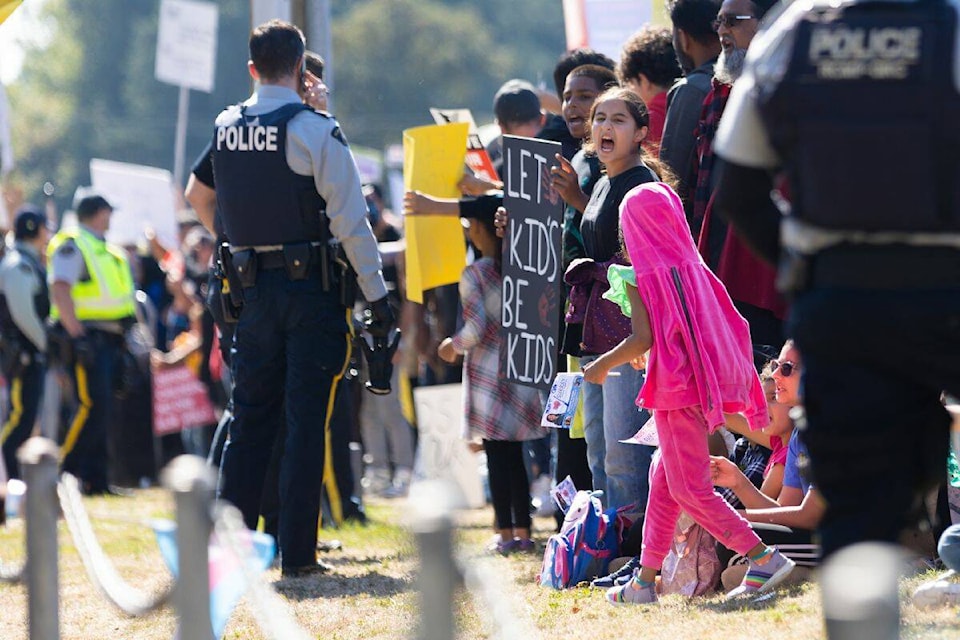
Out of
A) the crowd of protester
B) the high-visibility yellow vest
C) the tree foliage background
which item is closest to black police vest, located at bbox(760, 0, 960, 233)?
the crowd of protester

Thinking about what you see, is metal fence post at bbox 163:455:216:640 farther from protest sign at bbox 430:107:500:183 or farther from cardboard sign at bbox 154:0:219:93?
cardboard sign at bbox 154:0:219:93

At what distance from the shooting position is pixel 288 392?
6.60 metres

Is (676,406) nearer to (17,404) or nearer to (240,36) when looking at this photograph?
(17,404)

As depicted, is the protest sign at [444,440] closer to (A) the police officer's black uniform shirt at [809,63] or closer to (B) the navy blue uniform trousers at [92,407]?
(B) the navy blue uniform trousers at [92,407]

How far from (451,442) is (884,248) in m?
5.96

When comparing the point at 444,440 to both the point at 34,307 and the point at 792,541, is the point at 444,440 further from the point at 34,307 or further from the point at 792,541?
the point at 792,541

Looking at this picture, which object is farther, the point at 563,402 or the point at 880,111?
the point at 563,402

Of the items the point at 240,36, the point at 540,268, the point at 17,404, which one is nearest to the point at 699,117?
the point at 540,268

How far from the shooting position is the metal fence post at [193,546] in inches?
133

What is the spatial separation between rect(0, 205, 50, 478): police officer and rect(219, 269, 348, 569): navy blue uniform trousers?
4521 mm

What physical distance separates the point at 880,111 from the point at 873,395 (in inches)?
22.2

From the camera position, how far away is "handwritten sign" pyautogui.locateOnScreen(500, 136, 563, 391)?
274 inches

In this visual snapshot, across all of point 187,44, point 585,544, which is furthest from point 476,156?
point 187,44

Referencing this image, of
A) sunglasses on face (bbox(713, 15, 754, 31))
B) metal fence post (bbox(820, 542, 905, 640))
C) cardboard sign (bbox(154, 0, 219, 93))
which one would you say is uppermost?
cardboard sign (bbox(154, 0, 219, 93))
